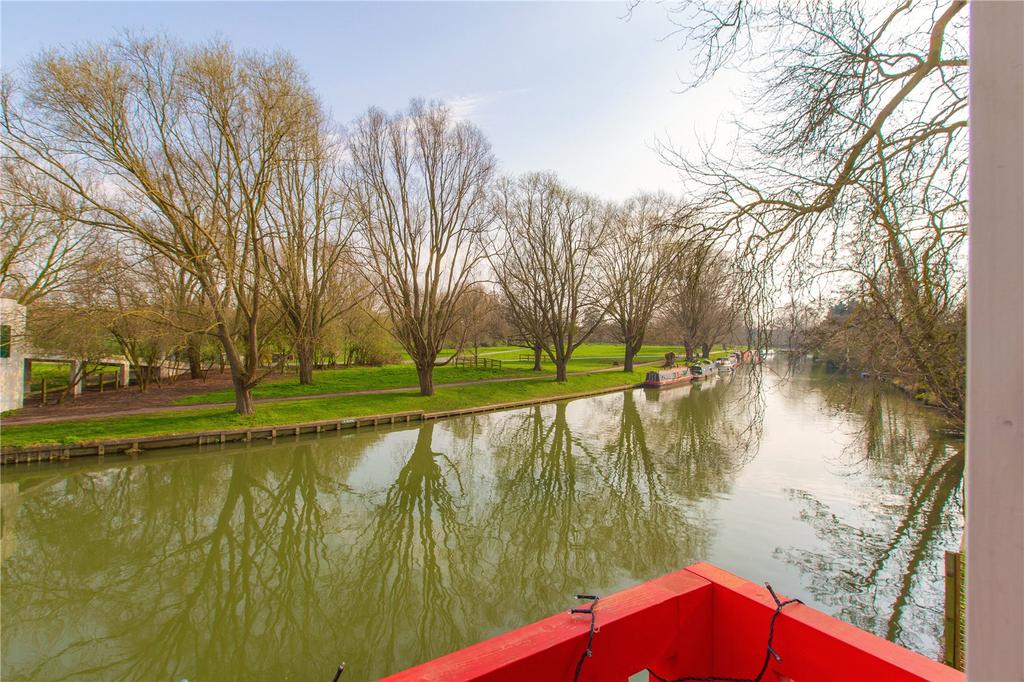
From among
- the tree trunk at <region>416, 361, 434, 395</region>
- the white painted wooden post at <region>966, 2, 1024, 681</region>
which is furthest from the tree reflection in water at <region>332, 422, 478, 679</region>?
the tree trunk at <region>416, 361, 434, 395</region>

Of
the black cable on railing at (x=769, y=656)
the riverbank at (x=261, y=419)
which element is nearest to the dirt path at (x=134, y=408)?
the riverbank at (x=261, y=419)

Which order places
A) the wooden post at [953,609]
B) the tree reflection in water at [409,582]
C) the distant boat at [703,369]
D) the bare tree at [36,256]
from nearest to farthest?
the wooden post at [953,609] < the tree reflection in water at [409,582] < the bare tree at [36,256] < the distant boat at [703,369]

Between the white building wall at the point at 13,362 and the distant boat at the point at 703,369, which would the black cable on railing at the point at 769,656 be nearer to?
the white building wall at the point at 13,362

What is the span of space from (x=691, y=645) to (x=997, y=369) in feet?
5.35

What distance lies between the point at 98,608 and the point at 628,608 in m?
8.53

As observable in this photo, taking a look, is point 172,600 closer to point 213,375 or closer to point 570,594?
point 570,594

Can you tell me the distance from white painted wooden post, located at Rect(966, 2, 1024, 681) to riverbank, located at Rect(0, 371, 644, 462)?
19026mm

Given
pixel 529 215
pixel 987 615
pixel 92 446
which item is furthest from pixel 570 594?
pixel 529 215

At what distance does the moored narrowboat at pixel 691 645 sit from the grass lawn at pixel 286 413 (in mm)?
18120

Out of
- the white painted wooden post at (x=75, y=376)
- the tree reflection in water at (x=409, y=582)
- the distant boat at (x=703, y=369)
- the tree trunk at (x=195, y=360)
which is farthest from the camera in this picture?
the distant boat at (x=703, y=369)

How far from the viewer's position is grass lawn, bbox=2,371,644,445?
15.0m

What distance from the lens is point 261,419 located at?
714 inches

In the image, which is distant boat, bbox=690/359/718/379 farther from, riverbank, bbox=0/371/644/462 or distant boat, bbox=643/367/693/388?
riverbank, bbox=0/371/644/462

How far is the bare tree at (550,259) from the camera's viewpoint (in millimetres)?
30656
